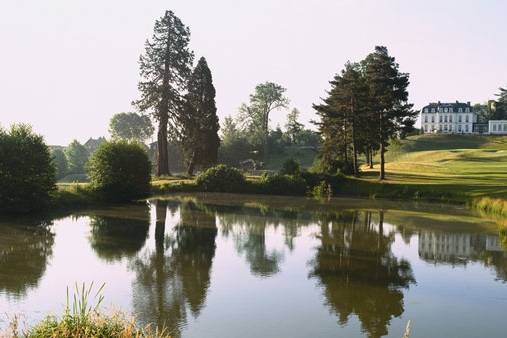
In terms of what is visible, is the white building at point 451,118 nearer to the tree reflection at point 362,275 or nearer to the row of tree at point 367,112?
the row of tree at point 367,112

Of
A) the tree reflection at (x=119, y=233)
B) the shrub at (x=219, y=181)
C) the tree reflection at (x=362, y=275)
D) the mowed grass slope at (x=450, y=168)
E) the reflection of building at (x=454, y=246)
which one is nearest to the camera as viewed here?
the tree reflection at (x=362, y=275)

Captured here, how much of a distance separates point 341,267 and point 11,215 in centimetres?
2200

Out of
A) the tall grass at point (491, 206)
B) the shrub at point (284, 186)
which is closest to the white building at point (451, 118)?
the shrub at point (284, 186)

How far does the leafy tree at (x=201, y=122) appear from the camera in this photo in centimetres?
6216

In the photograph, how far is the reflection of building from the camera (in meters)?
24.0

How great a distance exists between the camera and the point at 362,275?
1948 cm

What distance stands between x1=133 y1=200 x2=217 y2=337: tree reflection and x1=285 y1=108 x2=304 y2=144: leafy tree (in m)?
89.4

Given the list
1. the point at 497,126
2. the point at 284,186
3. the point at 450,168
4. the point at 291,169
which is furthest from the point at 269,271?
the point at 497,126

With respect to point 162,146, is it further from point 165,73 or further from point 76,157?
point 76,157

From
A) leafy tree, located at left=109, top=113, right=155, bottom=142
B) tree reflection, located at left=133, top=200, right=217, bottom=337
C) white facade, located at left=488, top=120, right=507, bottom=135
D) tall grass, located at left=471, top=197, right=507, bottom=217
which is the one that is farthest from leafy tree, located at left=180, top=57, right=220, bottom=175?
white facade, located at left=488, top=120, right=507, bottom=135

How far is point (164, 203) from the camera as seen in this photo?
43.5 m

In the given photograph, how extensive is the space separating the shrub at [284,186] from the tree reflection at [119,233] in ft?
59.0

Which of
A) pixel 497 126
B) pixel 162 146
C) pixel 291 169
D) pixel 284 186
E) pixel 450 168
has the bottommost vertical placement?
pixel 284 186

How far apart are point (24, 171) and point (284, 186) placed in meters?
26.5
